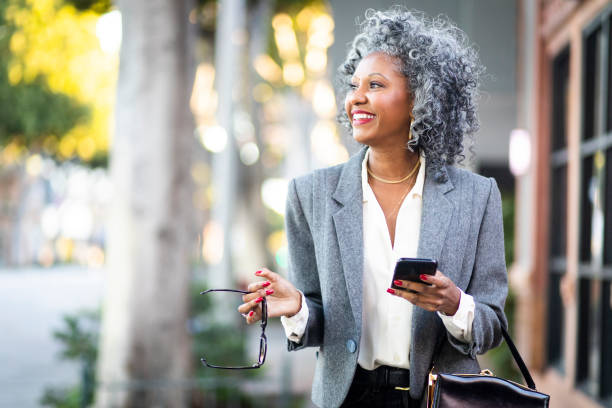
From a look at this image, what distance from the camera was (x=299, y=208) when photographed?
2371 mm

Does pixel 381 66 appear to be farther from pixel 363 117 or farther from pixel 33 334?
pixel 33 334

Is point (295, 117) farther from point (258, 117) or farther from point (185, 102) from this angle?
point (185, 102)

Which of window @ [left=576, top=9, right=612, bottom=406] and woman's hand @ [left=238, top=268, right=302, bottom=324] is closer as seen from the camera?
woman's hand @ [left=238, top=268, right=302, bottom=324]

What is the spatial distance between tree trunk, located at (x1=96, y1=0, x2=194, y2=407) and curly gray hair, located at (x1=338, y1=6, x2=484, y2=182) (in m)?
4.52

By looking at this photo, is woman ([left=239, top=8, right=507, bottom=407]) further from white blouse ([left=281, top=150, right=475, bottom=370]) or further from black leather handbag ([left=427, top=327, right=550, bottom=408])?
black leather handbag ([left=427, top=327, right=550, bottom=408])

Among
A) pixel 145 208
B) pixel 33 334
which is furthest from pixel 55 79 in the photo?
pixel 145 208

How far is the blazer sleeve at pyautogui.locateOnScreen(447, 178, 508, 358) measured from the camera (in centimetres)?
211

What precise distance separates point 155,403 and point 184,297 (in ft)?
3.53

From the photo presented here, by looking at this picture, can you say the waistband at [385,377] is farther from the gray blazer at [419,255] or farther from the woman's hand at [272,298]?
the woman's hand at [272,298]

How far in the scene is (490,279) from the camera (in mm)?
2180

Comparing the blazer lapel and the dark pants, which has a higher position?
the blazer lapel

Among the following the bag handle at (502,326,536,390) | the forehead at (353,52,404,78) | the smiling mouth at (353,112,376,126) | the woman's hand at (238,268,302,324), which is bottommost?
the bag handle at (502,326,536,390)

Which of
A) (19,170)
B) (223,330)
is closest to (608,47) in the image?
(223,330)

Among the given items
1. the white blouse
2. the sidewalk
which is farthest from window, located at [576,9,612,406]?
the sidewalk
